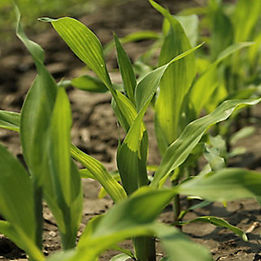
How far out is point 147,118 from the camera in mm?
2584

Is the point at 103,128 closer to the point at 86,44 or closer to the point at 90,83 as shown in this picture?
the point at 90,83

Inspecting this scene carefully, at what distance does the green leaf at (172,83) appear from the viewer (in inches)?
58.6

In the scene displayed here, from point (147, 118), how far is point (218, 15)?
0.66 meters

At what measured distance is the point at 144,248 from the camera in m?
1.19

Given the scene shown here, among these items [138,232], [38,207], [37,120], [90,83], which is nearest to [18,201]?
[38,207]

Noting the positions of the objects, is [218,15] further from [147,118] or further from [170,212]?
[170,212]

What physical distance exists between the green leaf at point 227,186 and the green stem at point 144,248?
1.08ft

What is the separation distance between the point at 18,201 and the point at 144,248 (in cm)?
38

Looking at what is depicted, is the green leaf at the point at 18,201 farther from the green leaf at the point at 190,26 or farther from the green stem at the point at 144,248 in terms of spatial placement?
the green leaf at the point at 190,26

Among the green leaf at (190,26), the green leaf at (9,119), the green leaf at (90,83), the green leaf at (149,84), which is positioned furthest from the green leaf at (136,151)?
the green leaf at (190,26)

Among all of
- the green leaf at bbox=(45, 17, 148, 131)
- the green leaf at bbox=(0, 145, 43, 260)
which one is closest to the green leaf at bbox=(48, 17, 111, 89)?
the green leaf at bbox=(45, 17, 148, 131)

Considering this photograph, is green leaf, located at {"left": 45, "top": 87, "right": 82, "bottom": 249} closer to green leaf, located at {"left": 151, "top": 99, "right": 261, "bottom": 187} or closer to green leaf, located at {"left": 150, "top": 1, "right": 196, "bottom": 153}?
green leaf, located at {"left": 151, "top": 99, "right": 261, "bottom": 187}

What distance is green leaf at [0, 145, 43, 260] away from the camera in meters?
0.93

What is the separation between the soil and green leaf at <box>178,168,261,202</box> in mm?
356
